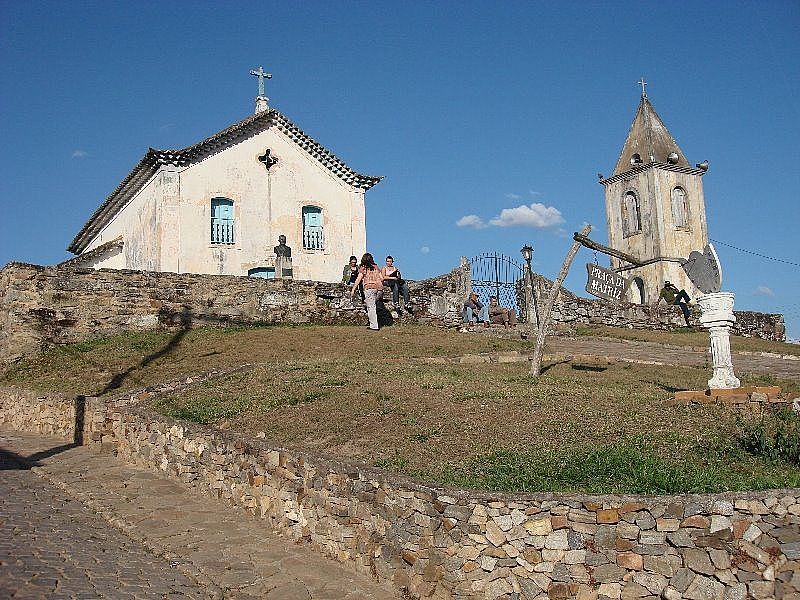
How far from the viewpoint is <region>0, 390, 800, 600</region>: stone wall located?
5668 millimetres

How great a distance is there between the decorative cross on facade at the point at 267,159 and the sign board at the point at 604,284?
1631 centimetres

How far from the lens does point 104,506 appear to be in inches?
354

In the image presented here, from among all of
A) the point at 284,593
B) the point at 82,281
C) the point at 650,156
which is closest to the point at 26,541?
the point at 284,593

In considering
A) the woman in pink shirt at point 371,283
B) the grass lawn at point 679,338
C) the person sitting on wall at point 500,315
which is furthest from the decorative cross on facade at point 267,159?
the grass lawn at point 679,338

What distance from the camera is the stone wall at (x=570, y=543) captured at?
5.67 metres

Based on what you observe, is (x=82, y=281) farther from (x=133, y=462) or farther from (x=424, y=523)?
(x=424, y=523)

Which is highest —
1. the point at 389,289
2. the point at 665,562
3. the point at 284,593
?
the point at 389,289

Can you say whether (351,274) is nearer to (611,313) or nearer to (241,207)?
(241,207)

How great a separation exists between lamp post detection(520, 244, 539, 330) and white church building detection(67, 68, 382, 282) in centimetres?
696

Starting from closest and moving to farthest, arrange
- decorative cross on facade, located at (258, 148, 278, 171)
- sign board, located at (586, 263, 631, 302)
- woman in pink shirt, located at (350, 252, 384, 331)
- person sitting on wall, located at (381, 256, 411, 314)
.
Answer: woman in pink shirt, located at (350, 252, 384, 331), person sitting on wall, located at (381, 256, 411, 314), decorative cross on facade, located at (258, 148, 278, 171), sign board, located at (586, 263, 631, 302)

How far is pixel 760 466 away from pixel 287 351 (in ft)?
34.0

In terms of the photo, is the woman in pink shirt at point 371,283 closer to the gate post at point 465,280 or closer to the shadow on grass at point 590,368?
the gate post at point 465,280

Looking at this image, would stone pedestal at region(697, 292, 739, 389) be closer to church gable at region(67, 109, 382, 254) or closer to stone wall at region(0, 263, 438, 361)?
stone wall at region(0, 263, 438, 361)

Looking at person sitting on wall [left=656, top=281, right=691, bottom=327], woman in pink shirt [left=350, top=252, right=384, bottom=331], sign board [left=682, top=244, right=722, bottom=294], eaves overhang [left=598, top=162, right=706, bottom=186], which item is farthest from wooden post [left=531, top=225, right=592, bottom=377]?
eaves overhang [left=598, top=162, right=706, bottom=186]
